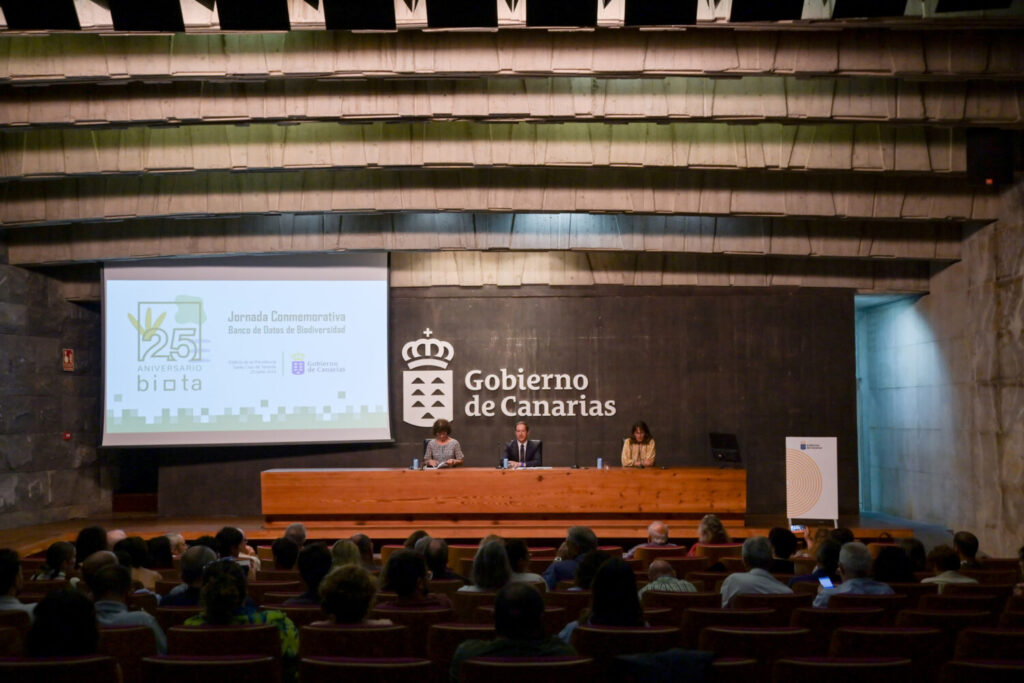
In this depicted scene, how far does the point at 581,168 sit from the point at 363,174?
8.50 feet

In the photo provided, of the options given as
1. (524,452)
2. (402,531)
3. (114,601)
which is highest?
(524,452)

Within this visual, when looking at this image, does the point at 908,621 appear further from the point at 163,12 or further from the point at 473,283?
the point at 473,283

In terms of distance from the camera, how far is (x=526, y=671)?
8.93ft

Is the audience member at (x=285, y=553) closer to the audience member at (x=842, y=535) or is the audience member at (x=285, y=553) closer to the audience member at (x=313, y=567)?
the audience member at (x=313, y=567)

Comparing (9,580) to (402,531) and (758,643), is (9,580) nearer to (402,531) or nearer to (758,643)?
(758,643)

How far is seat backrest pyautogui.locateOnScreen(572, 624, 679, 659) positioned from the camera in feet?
10.5

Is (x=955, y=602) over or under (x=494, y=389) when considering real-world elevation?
under

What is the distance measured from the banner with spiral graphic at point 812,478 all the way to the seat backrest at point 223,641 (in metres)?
8.96

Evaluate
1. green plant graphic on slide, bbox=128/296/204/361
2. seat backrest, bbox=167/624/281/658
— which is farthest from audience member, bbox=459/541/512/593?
green plant graphic on slide, bbox=128/296/204/361

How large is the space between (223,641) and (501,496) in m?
7.33

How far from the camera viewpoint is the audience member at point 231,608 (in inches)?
145

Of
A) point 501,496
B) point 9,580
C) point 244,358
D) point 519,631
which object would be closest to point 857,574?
point 519,631

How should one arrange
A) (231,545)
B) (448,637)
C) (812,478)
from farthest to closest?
(812,478), (231,545), (448,637)

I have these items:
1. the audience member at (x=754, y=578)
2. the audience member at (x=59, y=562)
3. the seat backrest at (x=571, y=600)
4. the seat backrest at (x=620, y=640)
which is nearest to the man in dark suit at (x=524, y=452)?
the audience member at (x=59, y=562)
